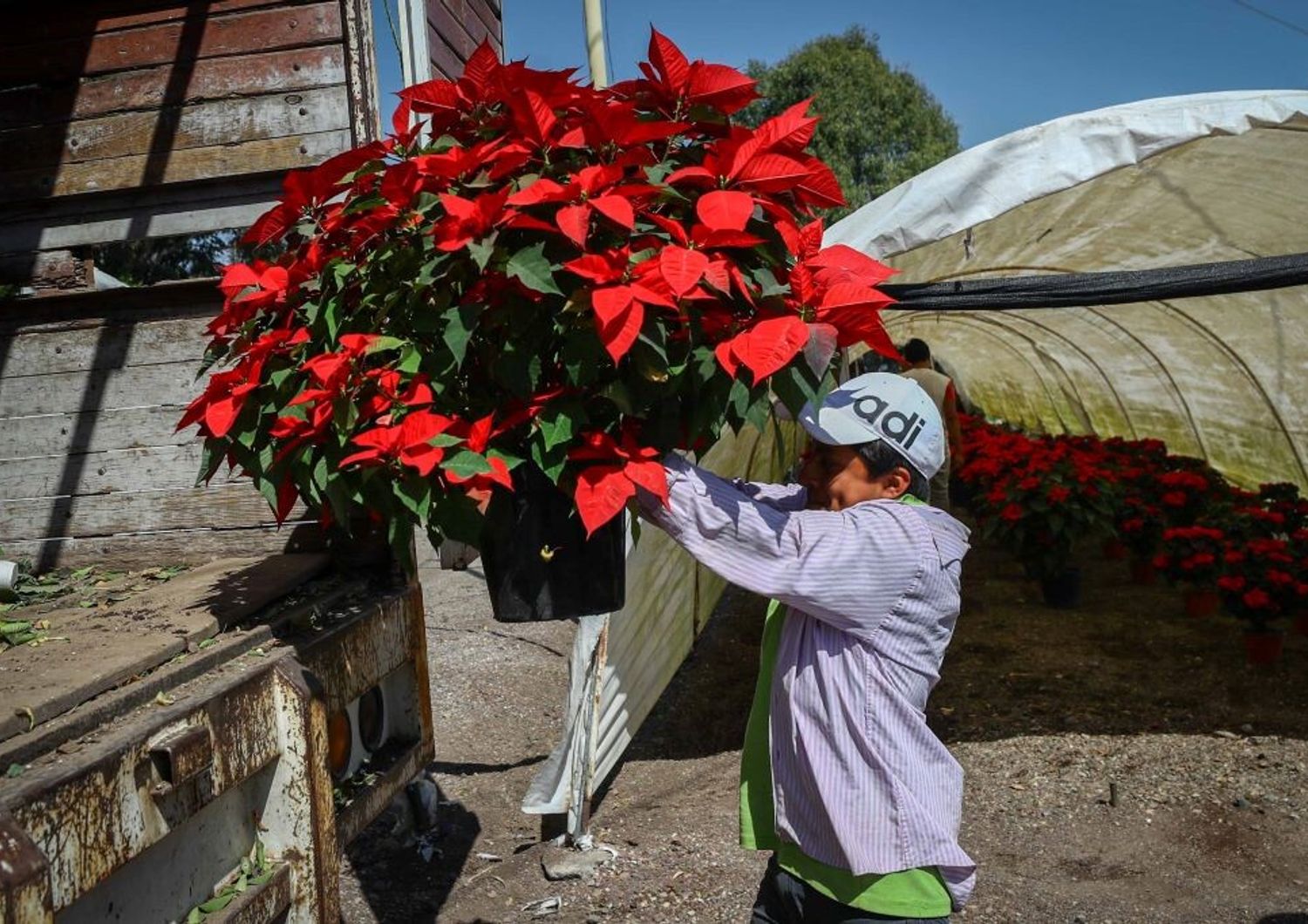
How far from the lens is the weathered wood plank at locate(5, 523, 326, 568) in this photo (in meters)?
3.24

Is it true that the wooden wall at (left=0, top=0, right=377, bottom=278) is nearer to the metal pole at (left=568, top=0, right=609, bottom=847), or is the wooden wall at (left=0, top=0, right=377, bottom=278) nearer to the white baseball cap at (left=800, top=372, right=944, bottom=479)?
the metal pole at (left=568, top=0, right=609, bottom=847)

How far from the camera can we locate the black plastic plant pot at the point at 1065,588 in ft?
26.7

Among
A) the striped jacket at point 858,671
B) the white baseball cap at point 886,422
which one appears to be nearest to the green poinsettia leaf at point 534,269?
the striped jacket at point 858,671

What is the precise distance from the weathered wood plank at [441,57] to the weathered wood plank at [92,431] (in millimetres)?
1733

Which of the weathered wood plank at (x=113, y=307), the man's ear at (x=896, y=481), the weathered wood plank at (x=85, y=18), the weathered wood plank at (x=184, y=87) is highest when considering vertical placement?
the weathered wood plank at (x=85, y=18)

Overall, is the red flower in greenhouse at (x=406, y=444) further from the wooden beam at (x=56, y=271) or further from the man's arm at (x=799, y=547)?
the wooden beam at (x=56, y=271)

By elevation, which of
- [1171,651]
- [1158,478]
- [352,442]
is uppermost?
[352,442]

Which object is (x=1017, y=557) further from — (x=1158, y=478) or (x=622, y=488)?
(x=622, y=488)

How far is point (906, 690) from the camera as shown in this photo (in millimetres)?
2053

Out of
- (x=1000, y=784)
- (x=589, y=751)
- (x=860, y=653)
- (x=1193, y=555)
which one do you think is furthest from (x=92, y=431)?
(x=1193, y=555)

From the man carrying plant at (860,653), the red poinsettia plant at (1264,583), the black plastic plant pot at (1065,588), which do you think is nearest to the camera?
the man carrying plant at (860,653)

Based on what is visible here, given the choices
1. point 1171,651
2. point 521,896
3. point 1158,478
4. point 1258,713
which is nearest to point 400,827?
point 521,896

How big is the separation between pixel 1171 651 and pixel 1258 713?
4.13ft

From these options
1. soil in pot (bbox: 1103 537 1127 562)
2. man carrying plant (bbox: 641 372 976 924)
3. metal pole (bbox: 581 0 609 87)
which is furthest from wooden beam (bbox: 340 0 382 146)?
soil in pot (bbox: 1103 537 1127 562)
